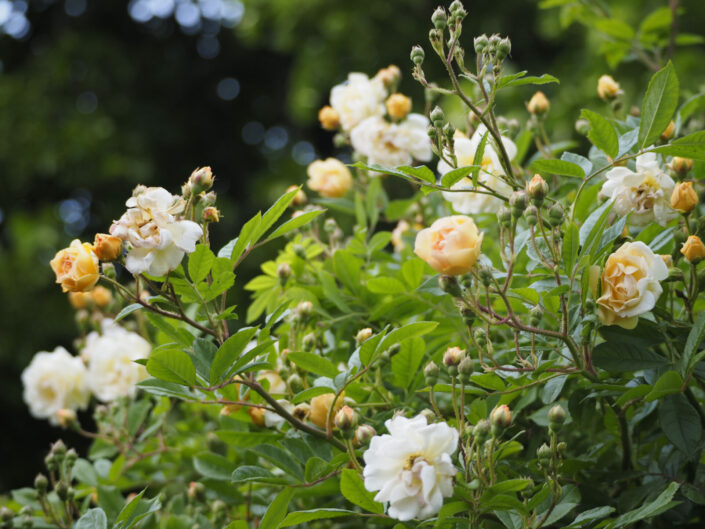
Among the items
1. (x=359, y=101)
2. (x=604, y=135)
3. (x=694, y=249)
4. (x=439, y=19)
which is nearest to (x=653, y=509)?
(x=694, y=249)

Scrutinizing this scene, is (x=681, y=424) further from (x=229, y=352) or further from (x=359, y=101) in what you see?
(x=359, y=101)

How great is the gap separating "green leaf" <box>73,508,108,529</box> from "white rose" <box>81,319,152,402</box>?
1.33 feet

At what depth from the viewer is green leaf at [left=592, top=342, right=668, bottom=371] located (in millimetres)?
647

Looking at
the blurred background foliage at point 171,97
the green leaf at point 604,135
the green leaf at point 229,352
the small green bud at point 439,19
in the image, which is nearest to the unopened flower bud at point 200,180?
the green leaf at point 229,352

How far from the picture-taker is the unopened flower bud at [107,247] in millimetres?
615

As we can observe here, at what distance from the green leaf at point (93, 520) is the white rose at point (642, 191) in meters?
0.53

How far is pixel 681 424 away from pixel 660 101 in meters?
0.27

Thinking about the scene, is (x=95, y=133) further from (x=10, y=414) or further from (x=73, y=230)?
(x=10, y=414)

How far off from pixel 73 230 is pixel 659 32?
3202 mm

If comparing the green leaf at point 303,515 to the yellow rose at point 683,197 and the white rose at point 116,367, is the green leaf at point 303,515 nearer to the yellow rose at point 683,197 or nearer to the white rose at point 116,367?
the yellow rose at point 683,197

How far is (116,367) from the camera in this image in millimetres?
1104

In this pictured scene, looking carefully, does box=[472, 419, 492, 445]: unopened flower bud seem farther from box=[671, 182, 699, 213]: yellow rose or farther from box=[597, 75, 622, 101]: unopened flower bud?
box=[597, 75, 622, 101]: unopened flower bud

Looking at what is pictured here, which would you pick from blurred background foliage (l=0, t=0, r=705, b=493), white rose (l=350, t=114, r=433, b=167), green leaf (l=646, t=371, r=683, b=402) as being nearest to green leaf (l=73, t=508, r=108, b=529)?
green leaf (l=646, t=371, r=683, b=402)

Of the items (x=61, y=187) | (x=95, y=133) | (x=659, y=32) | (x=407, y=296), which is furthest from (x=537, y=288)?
(x=61, y=187)
